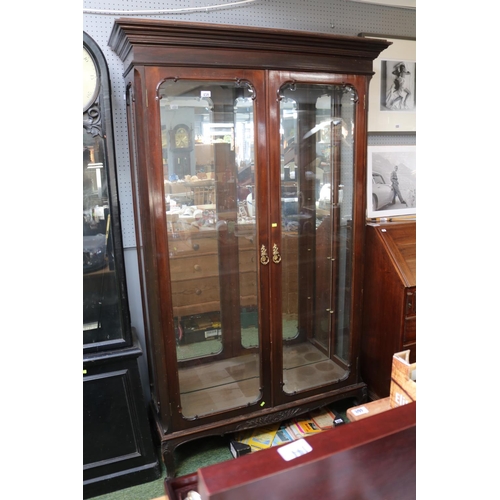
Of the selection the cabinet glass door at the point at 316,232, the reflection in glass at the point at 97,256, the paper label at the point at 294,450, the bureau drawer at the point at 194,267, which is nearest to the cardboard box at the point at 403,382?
the cabinet glass door at the point at 316,232

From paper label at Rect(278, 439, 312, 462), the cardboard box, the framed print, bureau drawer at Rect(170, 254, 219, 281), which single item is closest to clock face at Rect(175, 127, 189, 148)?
bureau drawer at Rect(170, 254, 219, 281)

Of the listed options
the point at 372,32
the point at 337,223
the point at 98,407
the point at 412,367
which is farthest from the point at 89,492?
the point at 372,32

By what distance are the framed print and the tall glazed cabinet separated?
0.48 m

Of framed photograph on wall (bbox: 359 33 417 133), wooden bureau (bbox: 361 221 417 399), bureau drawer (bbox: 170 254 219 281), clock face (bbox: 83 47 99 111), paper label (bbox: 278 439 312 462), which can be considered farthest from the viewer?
framed photograph on wall (bbox: 359 33 417 133)

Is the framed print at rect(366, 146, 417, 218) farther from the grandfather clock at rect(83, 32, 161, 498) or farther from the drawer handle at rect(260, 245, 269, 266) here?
the grandfather clock at rect(83, 32, 161, 498)

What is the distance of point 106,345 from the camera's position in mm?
2012

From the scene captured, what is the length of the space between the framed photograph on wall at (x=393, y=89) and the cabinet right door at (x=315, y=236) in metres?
0.59

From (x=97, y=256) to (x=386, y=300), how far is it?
1.64 meters

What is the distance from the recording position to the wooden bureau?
232cm

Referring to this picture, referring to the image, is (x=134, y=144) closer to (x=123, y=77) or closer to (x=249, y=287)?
(x=123, y=77)

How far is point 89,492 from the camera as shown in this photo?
203 cm

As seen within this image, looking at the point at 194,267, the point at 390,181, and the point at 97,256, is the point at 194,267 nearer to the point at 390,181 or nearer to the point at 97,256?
the point at 97,256

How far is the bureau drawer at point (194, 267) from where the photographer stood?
2.21m
